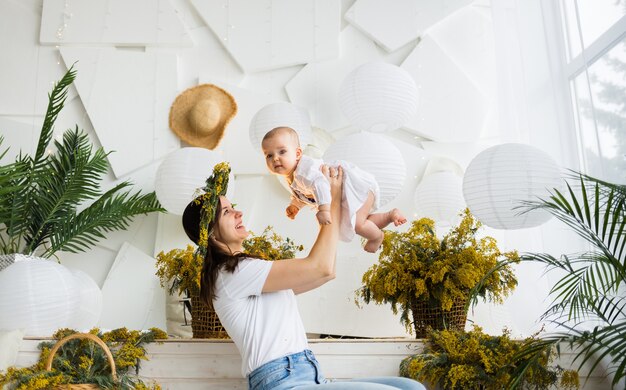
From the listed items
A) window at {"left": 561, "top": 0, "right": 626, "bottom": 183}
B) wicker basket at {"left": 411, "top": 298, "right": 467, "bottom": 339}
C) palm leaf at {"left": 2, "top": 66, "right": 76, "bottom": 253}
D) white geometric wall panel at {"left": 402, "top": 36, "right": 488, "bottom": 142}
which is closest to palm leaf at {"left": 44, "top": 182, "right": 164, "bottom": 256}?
palm leaf at {"left": 2, "top": 66, "right": 76, "bottom": 253}

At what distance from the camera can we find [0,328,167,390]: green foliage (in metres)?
2.50

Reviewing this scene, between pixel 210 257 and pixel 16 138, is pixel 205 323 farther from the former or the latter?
pixel 16 138

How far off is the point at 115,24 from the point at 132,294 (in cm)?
220

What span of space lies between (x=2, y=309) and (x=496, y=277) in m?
2.40

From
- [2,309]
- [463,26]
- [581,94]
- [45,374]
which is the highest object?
[463,26]

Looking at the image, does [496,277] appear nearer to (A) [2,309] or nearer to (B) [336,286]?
(B) [336,286]

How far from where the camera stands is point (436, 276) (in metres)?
2.93

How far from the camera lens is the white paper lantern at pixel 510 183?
11.4 ft

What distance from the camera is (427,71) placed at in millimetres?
5074

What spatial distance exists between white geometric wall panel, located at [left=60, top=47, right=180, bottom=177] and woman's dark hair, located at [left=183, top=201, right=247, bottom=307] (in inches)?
104

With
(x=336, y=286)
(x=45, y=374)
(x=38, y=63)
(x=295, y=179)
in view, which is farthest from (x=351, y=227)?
(x=38, y=63)

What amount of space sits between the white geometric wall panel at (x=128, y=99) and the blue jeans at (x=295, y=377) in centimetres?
315

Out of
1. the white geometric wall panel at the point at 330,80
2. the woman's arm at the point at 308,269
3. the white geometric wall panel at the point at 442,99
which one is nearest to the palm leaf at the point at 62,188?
the white geometric wall panel at the point at 330,80

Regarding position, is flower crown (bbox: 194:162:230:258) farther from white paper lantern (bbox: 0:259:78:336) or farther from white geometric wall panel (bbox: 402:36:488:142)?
white geometric wall panel (bbox: 402:36:488:142)
